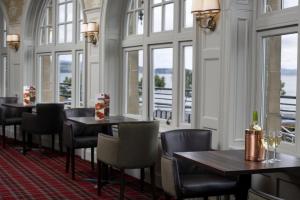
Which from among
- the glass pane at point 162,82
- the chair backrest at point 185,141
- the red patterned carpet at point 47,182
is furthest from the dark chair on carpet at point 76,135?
the chair backrest at point 185,141

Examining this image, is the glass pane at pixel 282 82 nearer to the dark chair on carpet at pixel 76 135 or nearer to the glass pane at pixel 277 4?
the glass pane at pixel 277 4

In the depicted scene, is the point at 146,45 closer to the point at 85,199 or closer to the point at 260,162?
the point at 85,199

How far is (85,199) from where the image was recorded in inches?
197

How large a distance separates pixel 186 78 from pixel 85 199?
5.99 feet

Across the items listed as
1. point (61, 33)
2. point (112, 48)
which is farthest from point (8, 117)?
point (112, 48)

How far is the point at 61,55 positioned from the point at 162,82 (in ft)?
10.5

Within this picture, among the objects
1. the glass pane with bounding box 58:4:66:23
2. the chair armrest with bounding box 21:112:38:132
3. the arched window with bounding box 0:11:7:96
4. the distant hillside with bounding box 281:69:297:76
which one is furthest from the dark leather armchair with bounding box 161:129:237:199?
the arched window with bounding box 0:11:7:96

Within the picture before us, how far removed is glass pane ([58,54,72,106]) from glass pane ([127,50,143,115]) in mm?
1951

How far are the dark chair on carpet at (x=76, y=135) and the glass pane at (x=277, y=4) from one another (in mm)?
2534

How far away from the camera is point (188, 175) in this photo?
3998mm

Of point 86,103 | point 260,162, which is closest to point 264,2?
point 260,162

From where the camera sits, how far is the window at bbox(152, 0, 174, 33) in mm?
5871

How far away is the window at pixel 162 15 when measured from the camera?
587cm

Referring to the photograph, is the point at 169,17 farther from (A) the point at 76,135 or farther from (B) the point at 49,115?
(B) the point at 49,115
